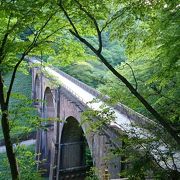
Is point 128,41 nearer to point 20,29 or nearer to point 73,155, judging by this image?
point 20,29

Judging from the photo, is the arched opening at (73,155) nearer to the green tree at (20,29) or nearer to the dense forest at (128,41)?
the dense forest at (128,41)

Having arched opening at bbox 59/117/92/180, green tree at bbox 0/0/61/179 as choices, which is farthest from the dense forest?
arched opening at bbox 59/117/92/180

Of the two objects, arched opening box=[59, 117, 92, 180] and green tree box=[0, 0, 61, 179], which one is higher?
green tree box=[0, 0, 61, 179]

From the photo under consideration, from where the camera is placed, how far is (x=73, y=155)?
29.9m

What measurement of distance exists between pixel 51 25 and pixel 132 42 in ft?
8.83

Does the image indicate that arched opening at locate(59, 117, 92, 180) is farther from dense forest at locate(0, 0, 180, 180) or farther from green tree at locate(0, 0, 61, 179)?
green tree at locate(0, 0, 61, 179)

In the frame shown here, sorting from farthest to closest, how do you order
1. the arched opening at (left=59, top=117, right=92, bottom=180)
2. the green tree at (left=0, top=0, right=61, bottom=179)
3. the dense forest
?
the arched opening at (left=59, top=117, right=92, bottom=180) < the green tree at (left=0, top=0, right=61, bottom=179) < the dense forest

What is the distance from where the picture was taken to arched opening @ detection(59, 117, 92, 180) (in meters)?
29.2

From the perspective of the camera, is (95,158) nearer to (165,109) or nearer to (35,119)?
(35,119)

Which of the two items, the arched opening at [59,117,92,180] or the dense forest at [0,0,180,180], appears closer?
the dense forest at [0,0,180,180]

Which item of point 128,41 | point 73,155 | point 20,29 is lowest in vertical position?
point 73,155

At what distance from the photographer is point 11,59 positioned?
10008mm

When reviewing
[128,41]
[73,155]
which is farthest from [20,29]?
[73,155]

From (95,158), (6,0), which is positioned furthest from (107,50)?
(6,0)
